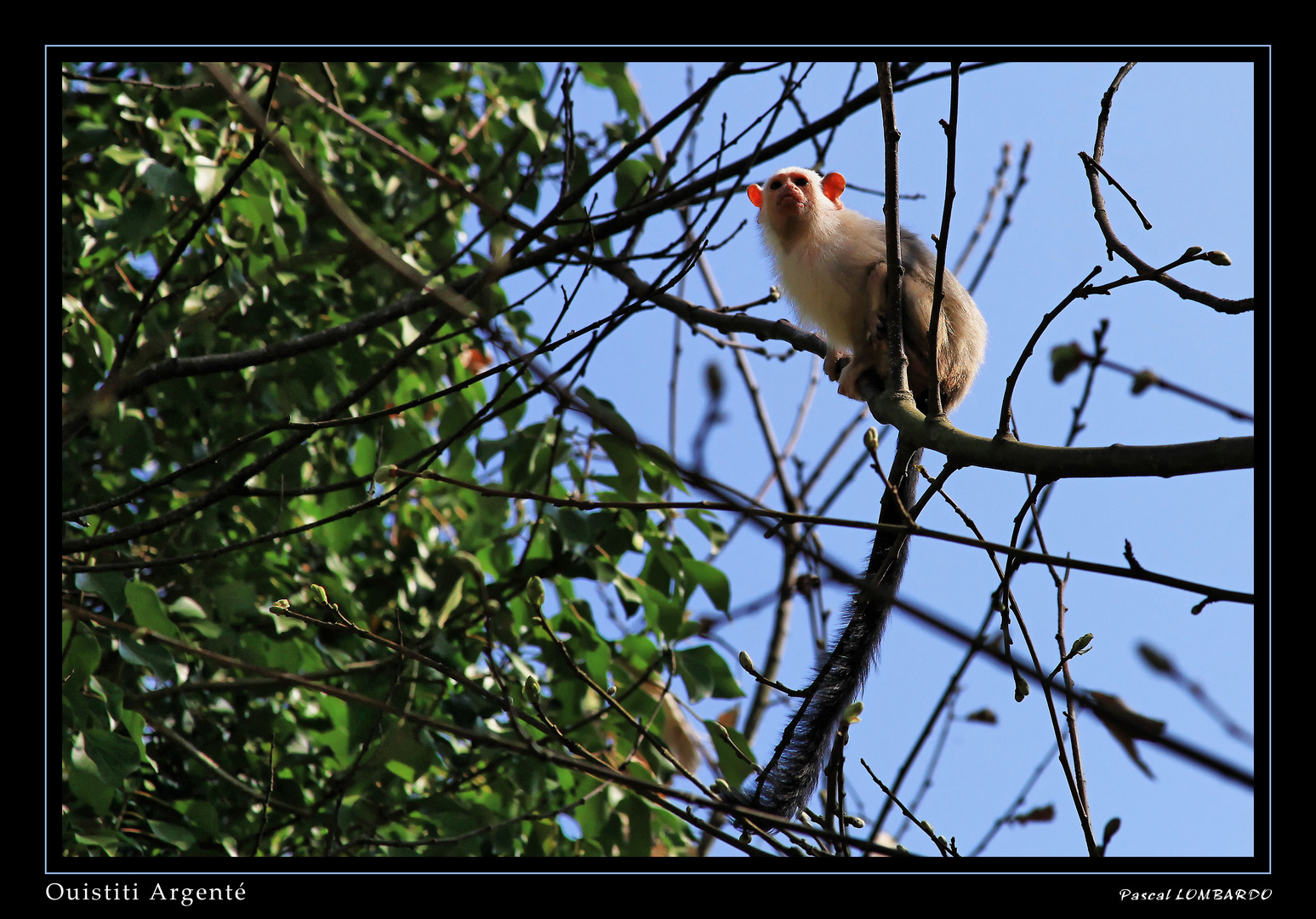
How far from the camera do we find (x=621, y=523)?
3393 mm

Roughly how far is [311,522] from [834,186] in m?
2.26

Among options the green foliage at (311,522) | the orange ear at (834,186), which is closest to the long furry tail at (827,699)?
the green foliage at (311,522)

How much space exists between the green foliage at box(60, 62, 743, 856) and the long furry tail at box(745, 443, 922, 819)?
1.74 feet

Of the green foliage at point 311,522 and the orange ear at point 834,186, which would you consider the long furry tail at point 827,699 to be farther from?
the orange ear at point 834,186

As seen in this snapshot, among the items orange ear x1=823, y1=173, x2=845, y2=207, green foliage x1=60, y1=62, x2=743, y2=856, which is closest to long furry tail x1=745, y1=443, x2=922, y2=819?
green foliage x1=60, y1=62, x2=743, y2=856

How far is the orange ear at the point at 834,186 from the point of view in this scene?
12.9ft

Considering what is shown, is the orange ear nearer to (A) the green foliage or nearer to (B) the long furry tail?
(A) the green foliage

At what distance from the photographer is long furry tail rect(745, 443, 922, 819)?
2.26 m

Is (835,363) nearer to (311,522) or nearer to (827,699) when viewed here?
(827,699)

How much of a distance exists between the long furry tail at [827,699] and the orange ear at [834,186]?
1676 mm

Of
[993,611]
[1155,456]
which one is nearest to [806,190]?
[993,611]

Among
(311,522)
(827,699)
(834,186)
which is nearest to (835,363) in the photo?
(834,186)

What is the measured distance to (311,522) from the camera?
10.4 feet
